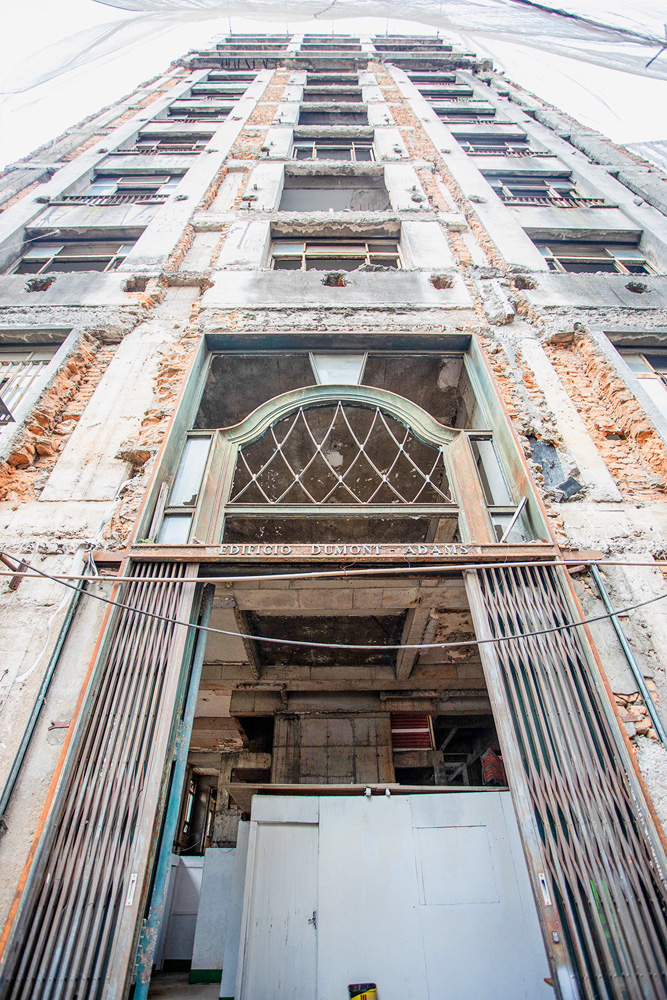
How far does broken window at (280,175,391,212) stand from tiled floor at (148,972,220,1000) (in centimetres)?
1532

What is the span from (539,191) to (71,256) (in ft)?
38.1

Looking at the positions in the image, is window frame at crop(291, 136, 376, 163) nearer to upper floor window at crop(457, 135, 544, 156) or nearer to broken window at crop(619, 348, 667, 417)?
upper floor window at crop(457, 135, 544, 156)

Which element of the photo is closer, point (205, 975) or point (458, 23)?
point (205, 975)

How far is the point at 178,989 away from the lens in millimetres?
6301

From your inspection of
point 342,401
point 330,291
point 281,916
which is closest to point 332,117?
point 330,291

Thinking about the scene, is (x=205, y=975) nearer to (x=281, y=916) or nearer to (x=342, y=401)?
(x=281, y=916)

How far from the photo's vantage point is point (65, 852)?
11.1 ft

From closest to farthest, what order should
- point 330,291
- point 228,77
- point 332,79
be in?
point 330,291 → point 332,79 → point 228,77

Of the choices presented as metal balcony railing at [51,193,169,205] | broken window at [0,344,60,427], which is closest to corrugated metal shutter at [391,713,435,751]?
broken window at [0,344,60,427]

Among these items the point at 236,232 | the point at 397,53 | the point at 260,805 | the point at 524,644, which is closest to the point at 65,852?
the point at 260,805

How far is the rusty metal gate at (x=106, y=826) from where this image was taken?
3.05 meters

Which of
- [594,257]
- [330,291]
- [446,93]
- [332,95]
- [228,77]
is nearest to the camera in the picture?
[330,291]

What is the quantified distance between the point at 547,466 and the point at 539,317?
3.21 m

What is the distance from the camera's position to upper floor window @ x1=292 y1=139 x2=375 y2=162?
596 inches
